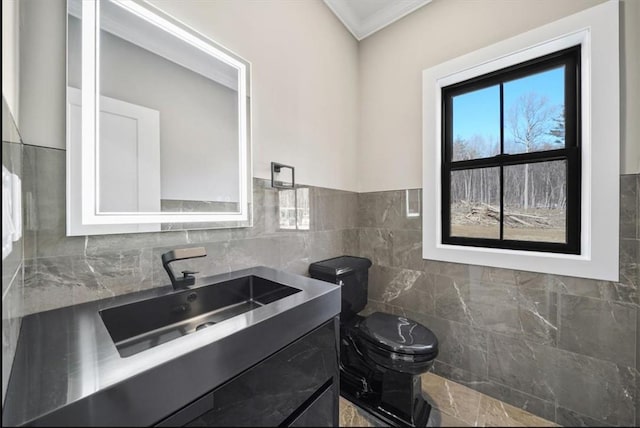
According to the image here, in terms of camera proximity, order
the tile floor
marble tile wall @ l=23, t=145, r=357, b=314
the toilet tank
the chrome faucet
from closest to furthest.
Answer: marble tile wall @ l=23, t=145, r=357, b=314 < the chrome faucet < the tile floor < the toilet tank

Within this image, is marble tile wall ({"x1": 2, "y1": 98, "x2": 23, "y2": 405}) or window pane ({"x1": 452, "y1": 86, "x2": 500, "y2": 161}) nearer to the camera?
marble tile wall ({"x1": 2, "y1": 98, "x2": 23, "y2": 405})

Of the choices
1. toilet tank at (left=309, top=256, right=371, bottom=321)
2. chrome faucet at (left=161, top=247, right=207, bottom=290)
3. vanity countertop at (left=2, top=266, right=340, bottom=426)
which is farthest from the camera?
toilet tank at (left=309, top=256, right=371, bottom=321)

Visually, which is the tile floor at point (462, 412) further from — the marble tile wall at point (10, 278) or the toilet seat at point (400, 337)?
the marble tile wall at point (10, 278)

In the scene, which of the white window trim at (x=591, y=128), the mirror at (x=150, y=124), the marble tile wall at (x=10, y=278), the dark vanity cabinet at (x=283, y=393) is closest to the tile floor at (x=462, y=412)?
the dark vanity cabinet at (x=283, y=393)

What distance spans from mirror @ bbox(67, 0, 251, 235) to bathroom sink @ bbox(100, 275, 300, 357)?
10.1 inches

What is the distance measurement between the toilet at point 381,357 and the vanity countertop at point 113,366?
Answer: 72cm

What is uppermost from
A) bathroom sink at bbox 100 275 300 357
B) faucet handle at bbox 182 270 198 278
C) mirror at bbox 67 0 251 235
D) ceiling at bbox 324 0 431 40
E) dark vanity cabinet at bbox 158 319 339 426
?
ceiling at bbox 324 0 431 40

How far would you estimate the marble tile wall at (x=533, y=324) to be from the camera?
1.12 meters

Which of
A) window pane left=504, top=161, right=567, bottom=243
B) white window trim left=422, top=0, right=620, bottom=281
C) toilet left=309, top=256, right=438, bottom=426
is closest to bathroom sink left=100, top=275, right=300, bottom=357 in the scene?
toilet left=309, top=256, right=438, bottom=426

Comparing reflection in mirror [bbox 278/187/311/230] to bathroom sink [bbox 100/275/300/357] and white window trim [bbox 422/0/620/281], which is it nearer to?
bathroom sink [bbox 100/275/300/357]

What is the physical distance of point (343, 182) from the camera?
184 centimetres

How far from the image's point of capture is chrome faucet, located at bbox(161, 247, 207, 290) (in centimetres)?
83

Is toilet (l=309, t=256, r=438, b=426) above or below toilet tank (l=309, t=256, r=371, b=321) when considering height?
below

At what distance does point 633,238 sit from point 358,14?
2.10m
